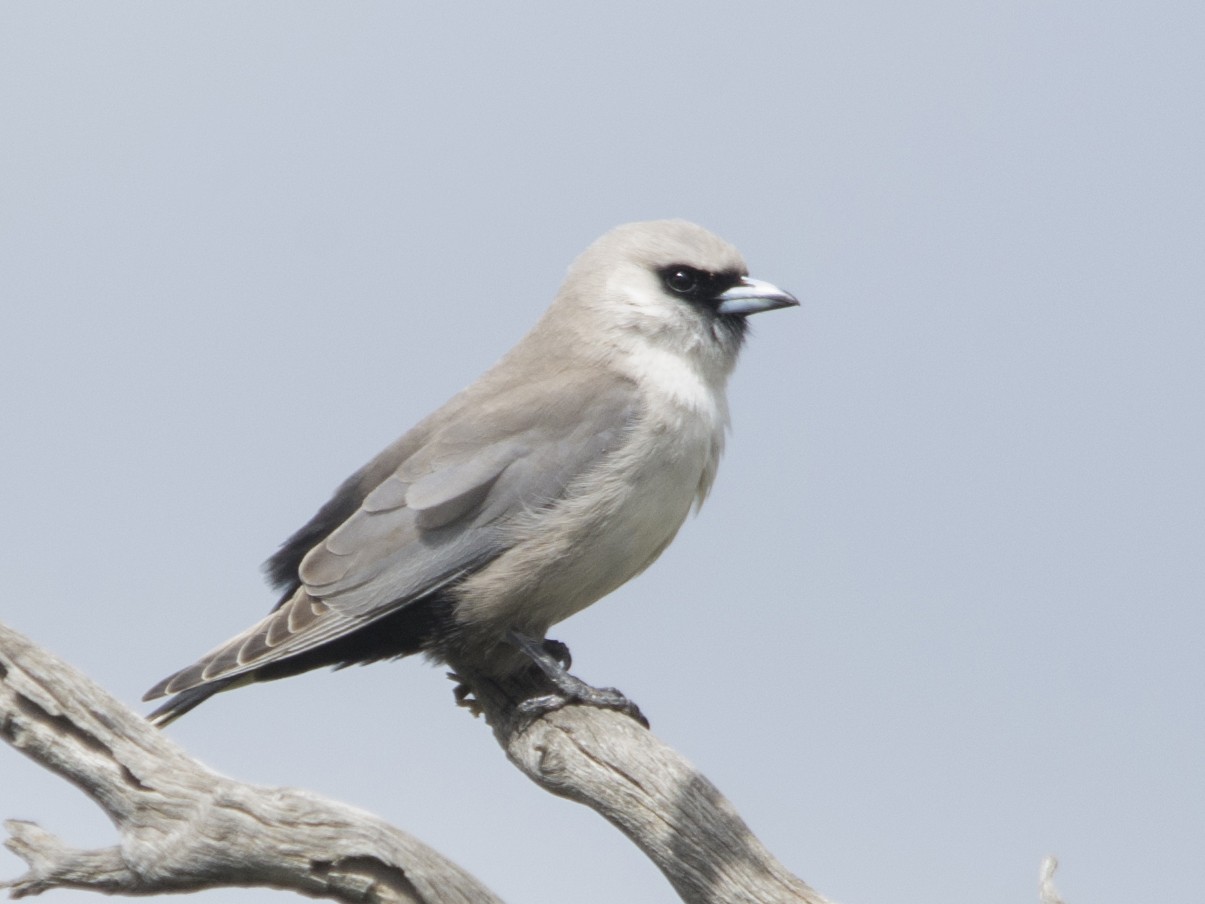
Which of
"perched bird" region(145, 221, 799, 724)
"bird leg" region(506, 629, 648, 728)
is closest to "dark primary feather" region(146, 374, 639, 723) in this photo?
"perched bird" region(145, 221, 799, 724)

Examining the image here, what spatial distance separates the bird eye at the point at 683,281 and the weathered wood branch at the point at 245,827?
224 cm

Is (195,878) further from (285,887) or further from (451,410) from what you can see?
(451,410)

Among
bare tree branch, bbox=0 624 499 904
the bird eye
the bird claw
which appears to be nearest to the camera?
bare tree branch, bbox=0 624 499 904

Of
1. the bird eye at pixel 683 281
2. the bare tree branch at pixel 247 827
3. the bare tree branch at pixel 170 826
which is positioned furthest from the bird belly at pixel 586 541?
the bare tree branch at pixel 170 826

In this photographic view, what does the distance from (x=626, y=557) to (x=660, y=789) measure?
123 cm

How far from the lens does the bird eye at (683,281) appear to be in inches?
294

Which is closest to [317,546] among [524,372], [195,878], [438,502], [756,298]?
[438,502]

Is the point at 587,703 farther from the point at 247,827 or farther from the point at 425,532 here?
the point at 247,827

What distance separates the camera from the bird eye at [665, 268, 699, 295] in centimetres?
746

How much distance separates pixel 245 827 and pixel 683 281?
310 cm

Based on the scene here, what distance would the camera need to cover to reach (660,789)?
233 inches

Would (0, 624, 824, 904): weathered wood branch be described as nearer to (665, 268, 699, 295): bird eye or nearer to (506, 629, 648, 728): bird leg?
(506, 629, 648, 728): bird leg

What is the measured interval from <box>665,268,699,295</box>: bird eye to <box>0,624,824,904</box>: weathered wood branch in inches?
88.3

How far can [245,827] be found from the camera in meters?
5.62
